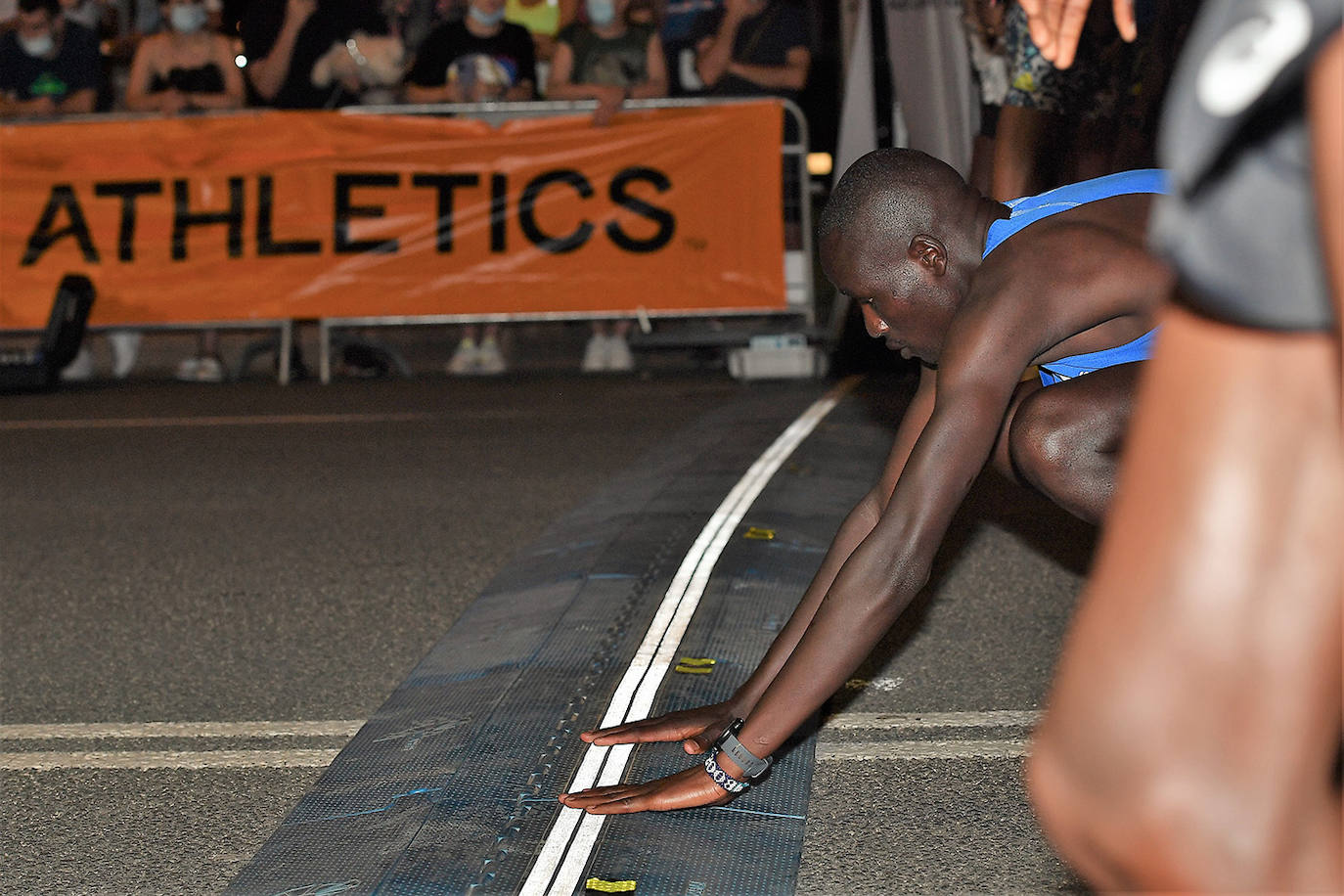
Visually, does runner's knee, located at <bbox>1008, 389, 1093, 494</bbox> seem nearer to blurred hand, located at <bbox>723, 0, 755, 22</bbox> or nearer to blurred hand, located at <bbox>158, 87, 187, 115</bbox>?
blurred hand, located at <bbox>723, 0, 755, 22</bbox>

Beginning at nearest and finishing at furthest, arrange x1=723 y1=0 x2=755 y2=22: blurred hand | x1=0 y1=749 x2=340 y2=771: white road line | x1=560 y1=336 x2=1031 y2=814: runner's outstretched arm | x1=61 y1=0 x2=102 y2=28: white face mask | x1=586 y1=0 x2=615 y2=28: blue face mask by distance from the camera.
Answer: x1=560 y1=336 x2=1031 y2=814: runner's outstretched arm < x1=0 y1=749 x2=340 y2=771: white road line < x1=723 y1=0 x2=755 y2=22: blurred hand < x1=586 y1=0 x2=615 y2=28: blue face mask < x1=61 y1=0 x2=102 y2=28: white face mask

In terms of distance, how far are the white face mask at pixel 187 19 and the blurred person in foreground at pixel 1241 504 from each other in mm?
9476

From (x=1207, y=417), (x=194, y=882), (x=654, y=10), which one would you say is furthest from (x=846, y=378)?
(x=1207, y=417)

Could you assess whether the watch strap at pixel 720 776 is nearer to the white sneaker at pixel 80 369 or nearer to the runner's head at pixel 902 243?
the runner's head at pixel 902 243

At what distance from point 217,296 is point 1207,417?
8692 millimetres

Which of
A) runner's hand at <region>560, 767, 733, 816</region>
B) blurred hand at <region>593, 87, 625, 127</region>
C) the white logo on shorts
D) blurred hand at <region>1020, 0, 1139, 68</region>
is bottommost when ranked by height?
runner's hand at <region>560, 767, 733, 816</region>

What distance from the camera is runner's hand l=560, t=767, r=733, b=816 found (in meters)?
2.25

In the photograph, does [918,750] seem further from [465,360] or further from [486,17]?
[486,17]

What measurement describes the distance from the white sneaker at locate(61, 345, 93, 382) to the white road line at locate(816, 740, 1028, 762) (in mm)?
7694

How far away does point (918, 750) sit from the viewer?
2762 mm

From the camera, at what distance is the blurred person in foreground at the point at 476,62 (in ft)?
29.3

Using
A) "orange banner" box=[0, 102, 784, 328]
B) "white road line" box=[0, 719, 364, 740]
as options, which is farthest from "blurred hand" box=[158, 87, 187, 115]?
"white road line" box=[0, 719, 364, 740]

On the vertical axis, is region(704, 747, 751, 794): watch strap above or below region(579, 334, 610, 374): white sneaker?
above

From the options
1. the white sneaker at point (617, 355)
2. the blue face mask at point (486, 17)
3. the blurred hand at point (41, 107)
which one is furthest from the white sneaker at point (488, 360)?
the blurred hand at point (41, 107)
